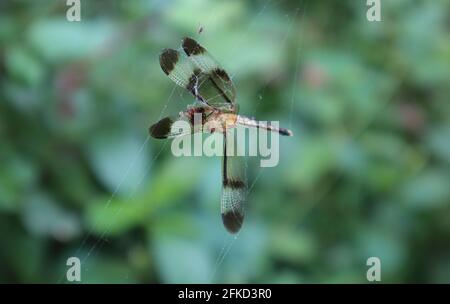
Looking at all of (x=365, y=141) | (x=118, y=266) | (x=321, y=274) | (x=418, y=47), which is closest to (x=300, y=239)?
(x=321, y=274)

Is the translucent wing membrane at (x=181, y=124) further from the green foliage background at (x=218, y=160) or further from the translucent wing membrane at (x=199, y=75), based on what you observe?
the green foliage background at (x=218, y=160)

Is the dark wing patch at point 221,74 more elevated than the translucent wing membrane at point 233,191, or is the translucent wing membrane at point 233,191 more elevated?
the dark wing patch at point 221,74

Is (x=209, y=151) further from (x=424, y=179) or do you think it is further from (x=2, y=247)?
(x=424, y=179)

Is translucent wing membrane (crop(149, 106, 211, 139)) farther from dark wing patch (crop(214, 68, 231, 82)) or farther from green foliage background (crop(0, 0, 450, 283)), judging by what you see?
green foliage background (crop(0, 0, 450, 283))

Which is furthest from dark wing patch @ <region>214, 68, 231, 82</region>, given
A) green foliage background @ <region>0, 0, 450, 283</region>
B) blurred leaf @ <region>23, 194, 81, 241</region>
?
blurred leaf @ <region>23, 194, 81, 241</region>

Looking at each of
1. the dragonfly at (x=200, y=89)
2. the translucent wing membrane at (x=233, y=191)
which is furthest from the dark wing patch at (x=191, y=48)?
the translucent wing membrane at (x=233, y=191)

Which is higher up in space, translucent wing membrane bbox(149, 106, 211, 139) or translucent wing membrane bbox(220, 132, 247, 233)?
translucent wing membrane bbox(149, 106, 211, 139)
